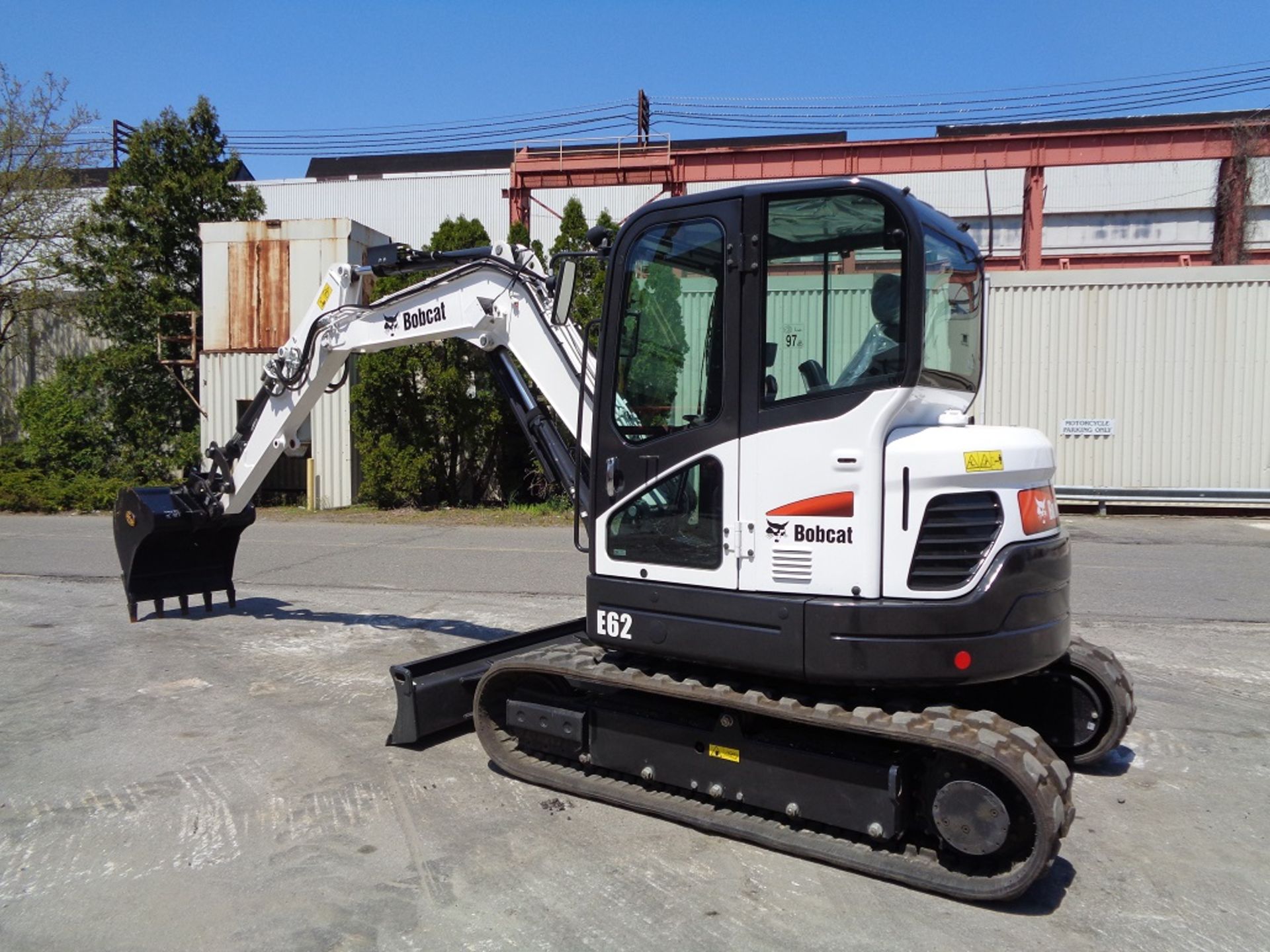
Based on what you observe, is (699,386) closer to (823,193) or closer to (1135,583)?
(823,193)

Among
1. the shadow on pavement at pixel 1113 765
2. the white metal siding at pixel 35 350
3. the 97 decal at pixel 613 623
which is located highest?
the white metal siding at pixel 35 350

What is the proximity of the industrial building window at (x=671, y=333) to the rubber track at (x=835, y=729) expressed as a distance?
1.16m

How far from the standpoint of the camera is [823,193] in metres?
4.07

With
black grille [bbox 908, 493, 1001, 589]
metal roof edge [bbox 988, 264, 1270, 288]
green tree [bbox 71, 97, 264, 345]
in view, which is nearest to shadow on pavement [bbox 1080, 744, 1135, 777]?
black grille [bbox 908, 493, 1001, 589]

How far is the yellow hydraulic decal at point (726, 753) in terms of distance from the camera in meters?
4.35

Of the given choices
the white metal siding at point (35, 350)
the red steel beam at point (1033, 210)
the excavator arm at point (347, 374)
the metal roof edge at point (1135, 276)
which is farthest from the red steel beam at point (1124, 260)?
the white metal siding at point (35, 350)

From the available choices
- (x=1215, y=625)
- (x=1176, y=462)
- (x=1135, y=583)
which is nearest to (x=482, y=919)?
(x=1215, y=625)

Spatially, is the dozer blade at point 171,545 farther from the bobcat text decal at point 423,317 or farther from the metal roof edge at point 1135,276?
the metal roof edge at point 1135,276

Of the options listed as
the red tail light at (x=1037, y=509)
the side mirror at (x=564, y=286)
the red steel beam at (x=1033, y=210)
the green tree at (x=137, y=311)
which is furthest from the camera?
the green tree at (x=137, y=311)

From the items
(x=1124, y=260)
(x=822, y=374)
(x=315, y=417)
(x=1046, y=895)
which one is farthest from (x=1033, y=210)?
(x=1046, y=895)

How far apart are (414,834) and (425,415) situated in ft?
50.8

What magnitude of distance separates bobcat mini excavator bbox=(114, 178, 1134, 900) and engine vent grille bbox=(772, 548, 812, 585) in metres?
0.01

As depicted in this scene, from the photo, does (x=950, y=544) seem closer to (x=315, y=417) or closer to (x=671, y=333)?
(x=671, y=333)

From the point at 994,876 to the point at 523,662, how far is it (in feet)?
7.59
